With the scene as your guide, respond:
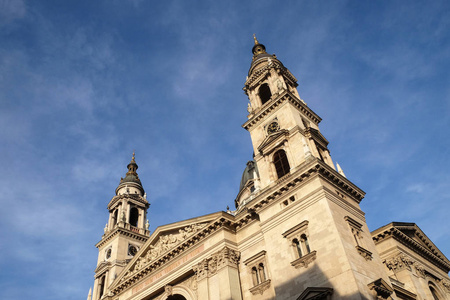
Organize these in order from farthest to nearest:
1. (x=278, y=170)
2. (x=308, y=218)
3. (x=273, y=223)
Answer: (x=278, y=170)
(x=273, y=223)
(x=308, y=218)

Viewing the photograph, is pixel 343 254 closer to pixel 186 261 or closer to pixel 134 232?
pixel 186 261

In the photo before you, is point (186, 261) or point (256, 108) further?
point (256, 108)

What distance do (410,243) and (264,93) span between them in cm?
1868

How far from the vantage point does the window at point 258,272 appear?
2484 centimetres

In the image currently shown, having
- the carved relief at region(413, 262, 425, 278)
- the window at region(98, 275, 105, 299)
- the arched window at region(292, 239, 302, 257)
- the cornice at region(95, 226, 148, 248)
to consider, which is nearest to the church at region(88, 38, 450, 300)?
the arched window at region(292, 239, 302, 257)

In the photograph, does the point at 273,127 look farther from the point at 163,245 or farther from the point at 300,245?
the point at 163,245

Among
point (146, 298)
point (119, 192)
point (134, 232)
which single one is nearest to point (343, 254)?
point (146, 298)

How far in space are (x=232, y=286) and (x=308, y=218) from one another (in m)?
6.91

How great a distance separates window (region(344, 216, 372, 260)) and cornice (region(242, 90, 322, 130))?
38.7 feet

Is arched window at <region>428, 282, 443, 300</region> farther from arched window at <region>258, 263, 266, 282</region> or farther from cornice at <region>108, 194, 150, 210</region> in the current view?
cornice at <region>108, 194, 150, 210</region>

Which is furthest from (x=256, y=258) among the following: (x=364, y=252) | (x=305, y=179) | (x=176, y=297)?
(x=176, y=297)

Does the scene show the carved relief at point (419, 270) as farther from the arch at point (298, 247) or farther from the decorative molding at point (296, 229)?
the decorative molding at point (296, 229)

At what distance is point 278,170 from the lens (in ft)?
96.9

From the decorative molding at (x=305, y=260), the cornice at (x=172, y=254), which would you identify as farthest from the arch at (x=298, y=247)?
the cornice at (x=172, y=254)
